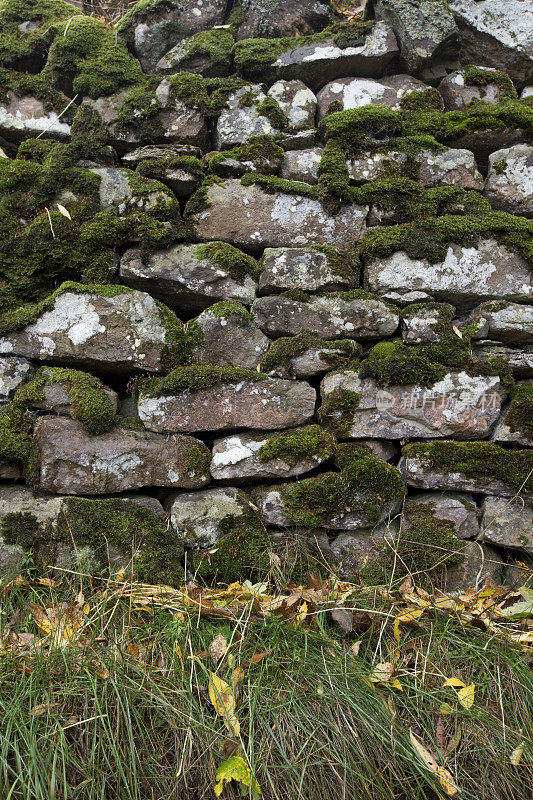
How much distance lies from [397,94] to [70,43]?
1935 millimetres

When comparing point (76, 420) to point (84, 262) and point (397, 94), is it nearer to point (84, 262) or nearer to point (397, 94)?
point (84, 262)

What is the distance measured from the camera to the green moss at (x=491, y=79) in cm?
308

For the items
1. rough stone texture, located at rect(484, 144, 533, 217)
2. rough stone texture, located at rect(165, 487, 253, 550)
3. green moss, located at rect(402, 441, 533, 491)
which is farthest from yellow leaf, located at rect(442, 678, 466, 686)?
rough stone texture, located at rect(484, 144, 533, 217)

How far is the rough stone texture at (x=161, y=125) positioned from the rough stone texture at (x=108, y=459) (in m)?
1.71

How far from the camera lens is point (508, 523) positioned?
7.94ft

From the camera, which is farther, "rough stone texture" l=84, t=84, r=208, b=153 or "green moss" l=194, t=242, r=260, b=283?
"rough stone texture" l=84, t=84, r=208, b=153

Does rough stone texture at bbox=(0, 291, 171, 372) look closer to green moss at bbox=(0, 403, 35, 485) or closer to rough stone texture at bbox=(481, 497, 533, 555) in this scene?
green moss at bbox=(0, 403, 35, 485)

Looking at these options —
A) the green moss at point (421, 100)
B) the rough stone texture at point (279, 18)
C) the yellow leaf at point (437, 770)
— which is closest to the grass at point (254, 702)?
the yellow leaf at point (437, 770)

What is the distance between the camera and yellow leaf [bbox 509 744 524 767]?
1.61 m

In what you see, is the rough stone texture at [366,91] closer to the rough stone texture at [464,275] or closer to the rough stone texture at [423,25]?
the rough stone texture at [423,25]

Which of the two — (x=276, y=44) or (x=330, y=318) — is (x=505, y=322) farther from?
(x=276, y=44)

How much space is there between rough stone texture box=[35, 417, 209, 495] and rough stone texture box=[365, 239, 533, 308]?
132cm

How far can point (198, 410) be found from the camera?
8.25ft

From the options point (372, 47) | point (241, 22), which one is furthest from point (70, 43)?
point (372, 47)
